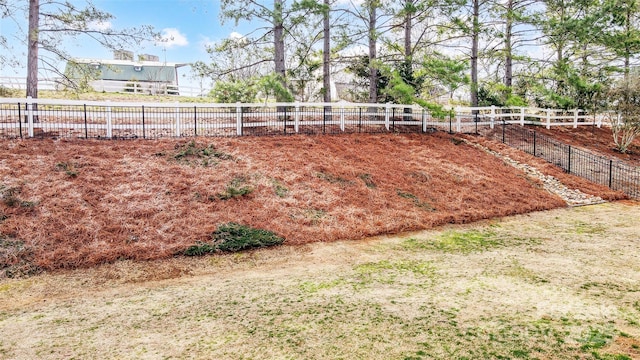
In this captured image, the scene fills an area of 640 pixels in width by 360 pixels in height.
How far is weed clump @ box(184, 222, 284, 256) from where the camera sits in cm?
791

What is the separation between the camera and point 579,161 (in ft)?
56.8

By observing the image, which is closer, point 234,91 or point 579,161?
point 234,91

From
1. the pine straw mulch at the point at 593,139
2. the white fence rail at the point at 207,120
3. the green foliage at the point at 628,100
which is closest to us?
the white fence rail at the point at 207,120

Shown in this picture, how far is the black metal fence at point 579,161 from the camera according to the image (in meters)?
15.4

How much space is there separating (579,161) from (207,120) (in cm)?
1527

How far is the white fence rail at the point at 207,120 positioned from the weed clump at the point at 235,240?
5426 mm

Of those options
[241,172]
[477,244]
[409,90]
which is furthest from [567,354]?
[409,90]

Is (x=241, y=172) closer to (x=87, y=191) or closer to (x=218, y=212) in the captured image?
(x=218, y=212)

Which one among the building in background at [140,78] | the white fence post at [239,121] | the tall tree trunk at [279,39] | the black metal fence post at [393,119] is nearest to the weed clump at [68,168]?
the white fence post at [239,121]

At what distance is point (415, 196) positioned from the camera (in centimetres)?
1171

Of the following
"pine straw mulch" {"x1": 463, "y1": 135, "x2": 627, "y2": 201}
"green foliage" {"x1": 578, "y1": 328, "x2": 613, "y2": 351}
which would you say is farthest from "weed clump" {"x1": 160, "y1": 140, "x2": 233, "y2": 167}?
"pine straw mulch" {"x1": 463, "y1": 135, "x2": 627, "y2": 201}

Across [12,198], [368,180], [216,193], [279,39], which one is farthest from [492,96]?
[12,198]

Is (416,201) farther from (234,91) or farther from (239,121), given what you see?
(234,91)

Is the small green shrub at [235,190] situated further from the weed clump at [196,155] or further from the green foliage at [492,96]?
the green foliage at [492,96]
